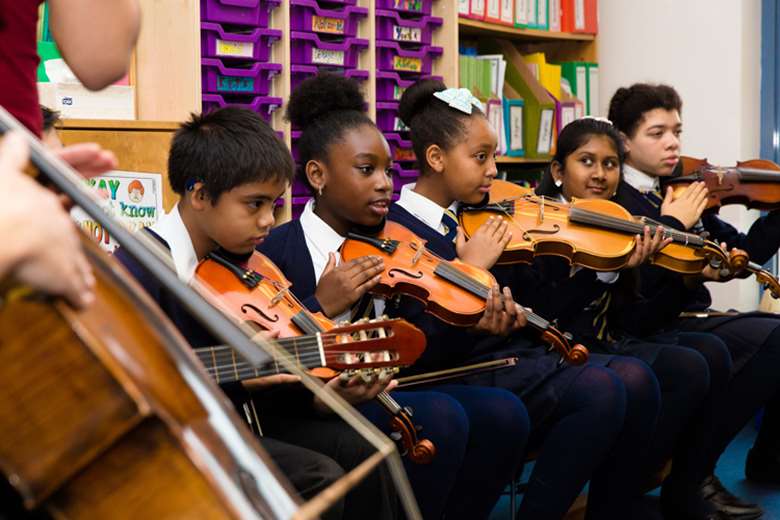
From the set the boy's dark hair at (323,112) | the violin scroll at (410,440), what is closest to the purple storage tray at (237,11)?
the boy's dark hair at (323,112)

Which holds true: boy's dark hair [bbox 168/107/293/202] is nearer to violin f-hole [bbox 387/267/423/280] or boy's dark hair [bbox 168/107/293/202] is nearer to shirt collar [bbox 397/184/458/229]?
violin f-hole [bbox 387/267/423/280]

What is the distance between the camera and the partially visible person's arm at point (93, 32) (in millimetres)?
1067

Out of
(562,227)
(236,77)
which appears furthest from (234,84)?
(562,227)

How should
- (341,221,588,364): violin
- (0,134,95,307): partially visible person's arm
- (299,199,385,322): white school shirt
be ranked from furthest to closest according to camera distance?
(299,199,385,322): white school shirt < (341,221,588,364): violin < (0,134,95,307): partially visible person's arm

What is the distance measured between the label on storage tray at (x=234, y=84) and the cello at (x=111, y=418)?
2.42 m

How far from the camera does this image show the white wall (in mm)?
4133

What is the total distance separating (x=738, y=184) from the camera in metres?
3.12

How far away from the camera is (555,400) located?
7.57ft

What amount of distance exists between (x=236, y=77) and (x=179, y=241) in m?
1.35

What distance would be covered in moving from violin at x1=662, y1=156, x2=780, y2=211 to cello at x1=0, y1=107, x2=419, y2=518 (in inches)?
103

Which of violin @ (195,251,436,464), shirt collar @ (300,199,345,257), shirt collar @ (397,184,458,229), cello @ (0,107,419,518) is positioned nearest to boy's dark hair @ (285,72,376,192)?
shirt collar @ (300,199,345,257)

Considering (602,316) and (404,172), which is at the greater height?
(404,172)

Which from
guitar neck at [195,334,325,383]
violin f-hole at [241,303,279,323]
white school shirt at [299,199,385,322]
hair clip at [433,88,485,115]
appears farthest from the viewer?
hair clip at [433,88,485,115]

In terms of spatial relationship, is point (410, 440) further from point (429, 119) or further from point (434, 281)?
point (429, 119)
